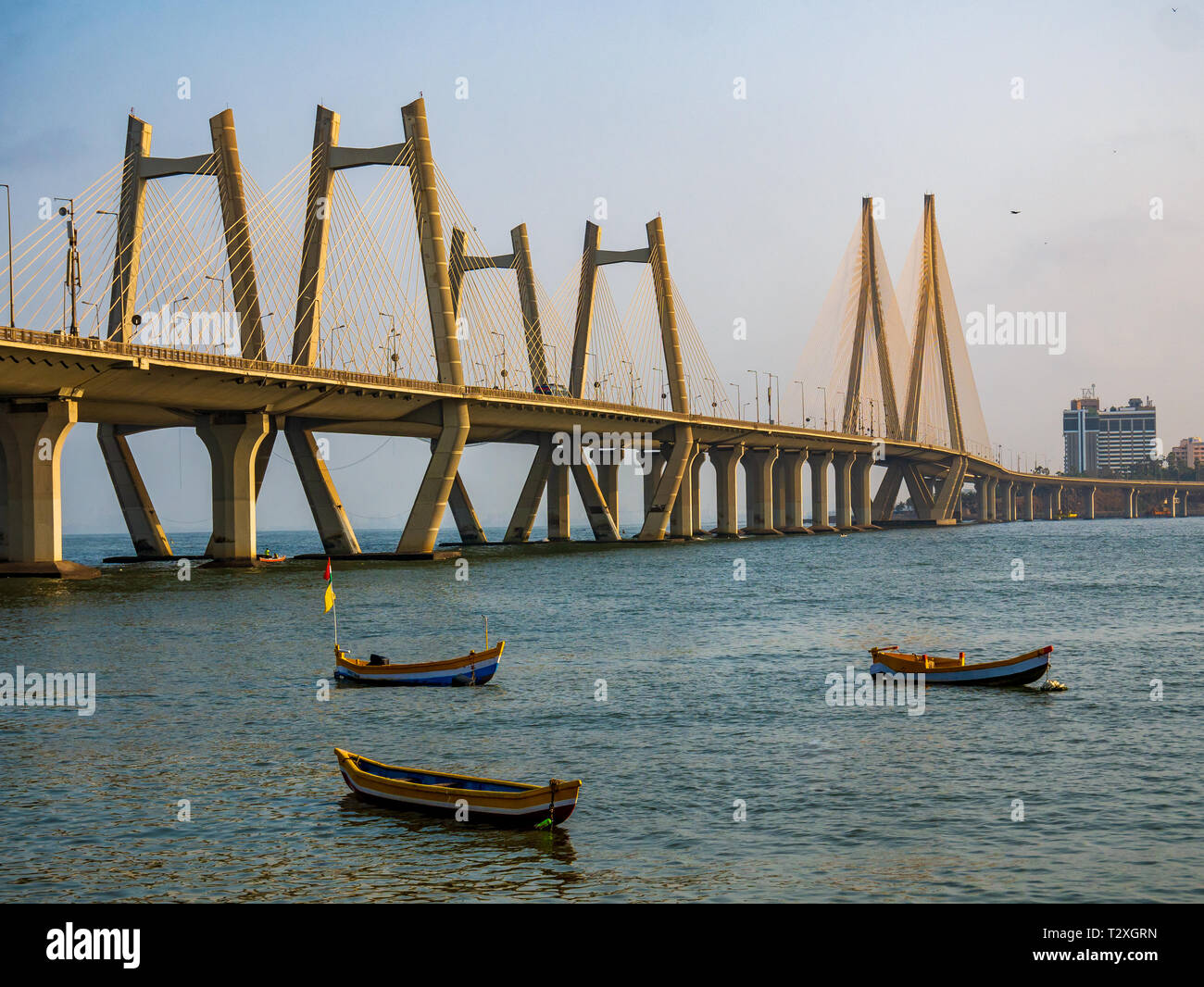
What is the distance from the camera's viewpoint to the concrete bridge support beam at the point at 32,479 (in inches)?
2670

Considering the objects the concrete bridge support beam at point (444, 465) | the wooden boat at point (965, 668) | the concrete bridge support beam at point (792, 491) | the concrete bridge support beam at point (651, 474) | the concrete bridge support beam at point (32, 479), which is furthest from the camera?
the concrete bridge support beam at point (792, 491)

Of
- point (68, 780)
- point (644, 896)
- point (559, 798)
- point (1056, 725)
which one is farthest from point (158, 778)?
point (1056, 725)

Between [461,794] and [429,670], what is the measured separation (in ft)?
53.4

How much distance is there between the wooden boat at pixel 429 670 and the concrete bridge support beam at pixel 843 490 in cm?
14935

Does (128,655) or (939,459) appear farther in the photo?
(939,459)

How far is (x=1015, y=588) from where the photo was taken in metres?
75.1

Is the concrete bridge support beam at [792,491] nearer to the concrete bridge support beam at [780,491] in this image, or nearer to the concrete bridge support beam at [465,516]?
the concrete bridge support beam at [780,491]

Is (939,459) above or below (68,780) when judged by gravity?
above

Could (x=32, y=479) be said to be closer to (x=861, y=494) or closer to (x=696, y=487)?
(x=696, y=487)

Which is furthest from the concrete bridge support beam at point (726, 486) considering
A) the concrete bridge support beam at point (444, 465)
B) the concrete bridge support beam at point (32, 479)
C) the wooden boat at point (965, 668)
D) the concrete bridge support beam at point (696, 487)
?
the wooden boat at point (965, 668)

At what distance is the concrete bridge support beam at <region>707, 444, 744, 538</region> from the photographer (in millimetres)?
153375
